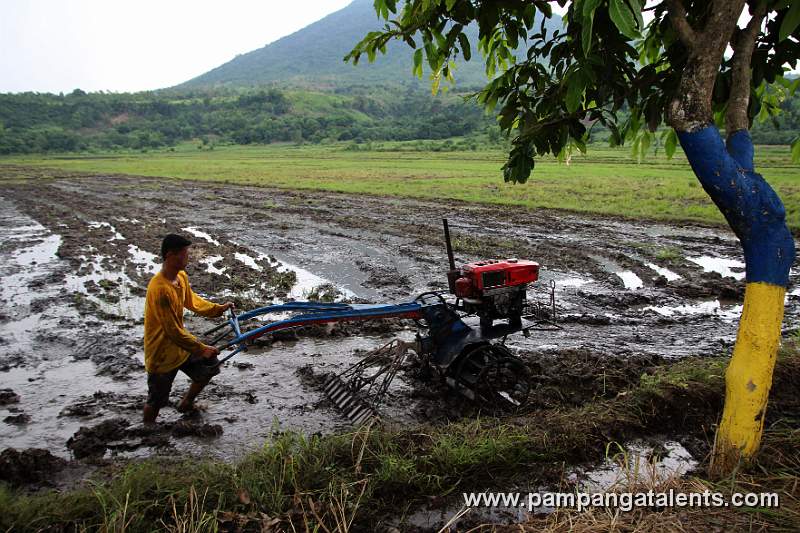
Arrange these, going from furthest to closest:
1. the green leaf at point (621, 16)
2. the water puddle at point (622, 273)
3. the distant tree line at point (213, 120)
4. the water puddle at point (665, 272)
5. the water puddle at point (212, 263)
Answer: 1. the distant tree line at point (213, 120)
2. the water puddle at point (212, 263)
3. the water puddle at point (665, 272)
4. the water puddle at point (622, 273)
5. the green leaf at point (621, 16)

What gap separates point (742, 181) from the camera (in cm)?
262

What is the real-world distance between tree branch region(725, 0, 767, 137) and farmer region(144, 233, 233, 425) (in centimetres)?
368

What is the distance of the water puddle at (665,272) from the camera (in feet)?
31.2

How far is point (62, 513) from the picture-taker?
2.83 m

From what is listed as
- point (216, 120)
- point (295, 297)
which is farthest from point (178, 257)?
point (216, 120)

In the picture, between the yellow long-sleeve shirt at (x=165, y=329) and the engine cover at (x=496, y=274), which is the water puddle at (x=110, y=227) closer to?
the yellow long-sleeve shirt at (x=165, y=329)

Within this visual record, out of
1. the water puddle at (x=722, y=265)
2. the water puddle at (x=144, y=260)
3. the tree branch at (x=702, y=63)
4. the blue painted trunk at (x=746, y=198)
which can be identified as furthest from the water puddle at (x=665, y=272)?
the water puddle at (x=144, y=260)

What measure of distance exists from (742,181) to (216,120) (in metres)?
116

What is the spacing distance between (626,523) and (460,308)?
2.31 m

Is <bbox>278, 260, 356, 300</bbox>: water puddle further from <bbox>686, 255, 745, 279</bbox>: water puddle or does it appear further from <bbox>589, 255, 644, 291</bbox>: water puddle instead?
<bbox>686, 255, 745, 279</bbox>: water puddle

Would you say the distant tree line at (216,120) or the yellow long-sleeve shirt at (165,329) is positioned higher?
the distant tree line at (216,120)

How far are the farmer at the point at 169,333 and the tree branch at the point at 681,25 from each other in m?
3.53

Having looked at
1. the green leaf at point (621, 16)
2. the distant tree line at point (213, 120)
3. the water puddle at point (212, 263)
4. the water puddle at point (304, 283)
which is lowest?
the water puddle at point (304, 283)

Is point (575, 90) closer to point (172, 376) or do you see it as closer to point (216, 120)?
point (172, 376)
